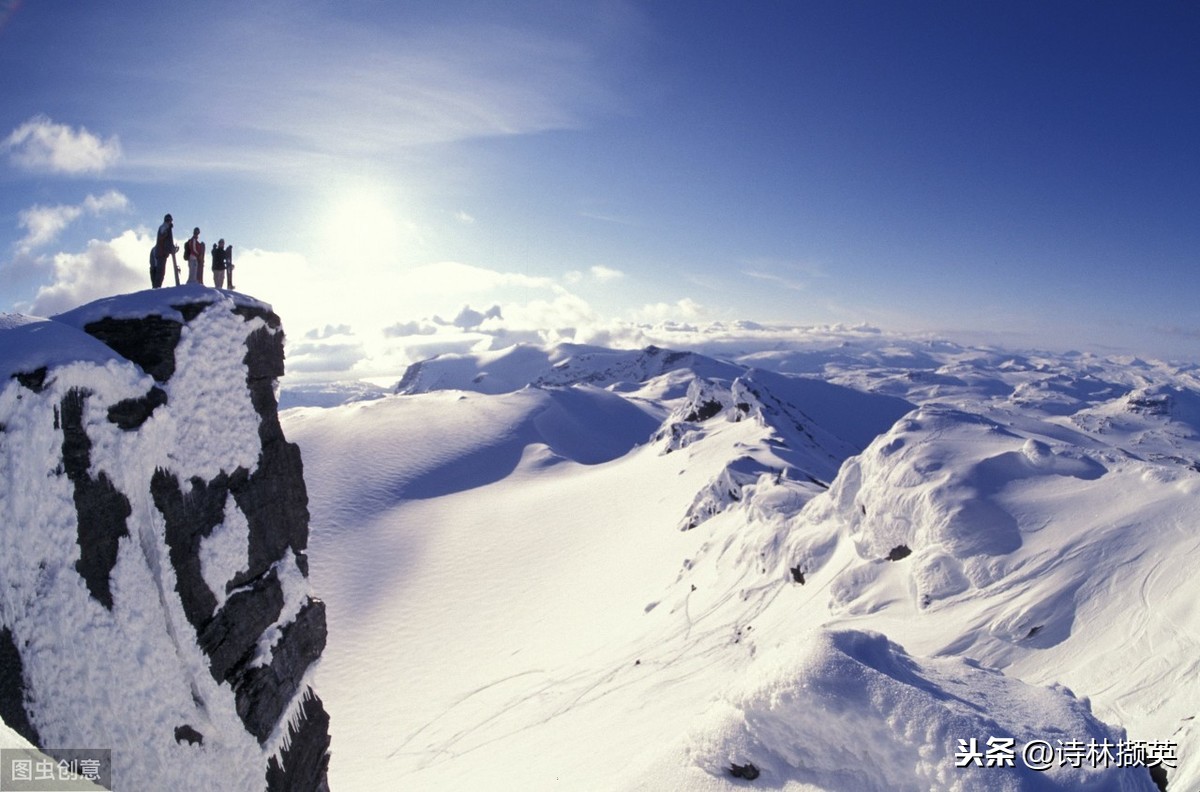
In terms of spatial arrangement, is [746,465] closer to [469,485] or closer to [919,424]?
[919,424]

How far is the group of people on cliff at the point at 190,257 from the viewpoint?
40.9 ft

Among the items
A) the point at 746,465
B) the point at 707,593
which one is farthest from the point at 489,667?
the point at 746,465

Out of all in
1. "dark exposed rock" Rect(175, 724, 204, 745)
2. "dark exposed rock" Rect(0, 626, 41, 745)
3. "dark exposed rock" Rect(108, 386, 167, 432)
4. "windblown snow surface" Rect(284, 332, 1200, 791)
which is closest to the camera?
"dark exposed rock" Rect(0, 626, 41, 745)

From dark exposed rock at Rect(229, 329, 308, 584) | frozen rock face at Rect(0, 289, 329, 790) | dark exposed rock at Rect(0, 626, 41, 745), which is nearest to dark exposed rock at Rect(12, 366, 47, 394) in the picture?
frozen rock face at Rect(0, 289, 329, 790)

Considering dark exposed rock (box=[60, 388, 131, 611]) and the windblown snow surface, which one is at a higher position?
dark exposed rock (box=[60, 388, 131, 611])

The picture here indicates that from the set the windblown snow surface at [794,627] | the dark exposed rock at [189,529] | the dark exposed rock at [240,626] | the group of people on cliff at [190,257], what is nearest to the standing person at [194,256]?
the group of people on cliff at [190,257]

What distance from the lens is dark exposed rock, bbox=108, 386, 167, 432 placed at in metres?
9.70

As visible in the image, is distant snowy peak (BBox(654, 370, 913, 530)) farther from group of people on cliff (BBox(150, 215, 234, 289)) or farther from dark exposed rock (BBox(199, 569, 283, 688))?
group of people on cliff (BBox(150, 215, 234, 289))

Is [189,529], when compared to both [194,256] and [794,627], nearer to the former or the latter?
[194,256]

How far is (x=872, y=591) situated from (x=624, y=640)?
9.88 metres

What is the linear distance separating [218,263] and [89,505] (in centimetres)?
740

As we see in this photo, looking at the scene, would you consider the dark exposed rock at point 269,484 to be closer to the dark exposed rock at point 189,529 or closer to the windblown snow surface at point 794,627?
the dark exposed rock at point 189,529

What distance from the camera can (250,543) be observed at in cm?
1263

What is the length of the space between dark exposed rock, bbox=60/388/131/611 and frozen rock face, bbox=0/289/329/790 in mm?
29
